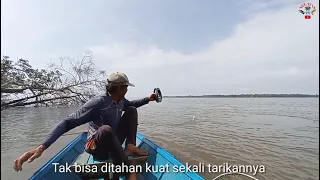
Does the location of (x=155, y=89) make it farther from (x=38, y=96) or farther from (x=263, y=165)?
(x=38, y=96)

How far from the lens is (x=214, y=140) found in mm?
8883

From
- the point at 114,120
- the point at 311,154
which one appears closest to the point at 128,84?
the point at 114,120

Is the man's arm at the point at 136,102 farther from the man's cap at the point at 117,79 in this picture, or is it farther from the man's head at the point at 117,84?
the man's cap at the point at 117,79

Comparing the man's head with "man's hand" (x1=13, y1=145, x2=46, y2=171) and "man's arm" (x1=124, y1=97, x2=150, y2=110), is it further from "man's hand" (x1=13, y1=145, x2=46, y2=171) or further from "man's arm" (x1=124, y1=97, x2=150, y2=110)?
"man's hand" (x1=13, y1=145, x2=46, y2=171)

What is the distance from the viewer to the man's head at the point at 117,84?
8.75 feet

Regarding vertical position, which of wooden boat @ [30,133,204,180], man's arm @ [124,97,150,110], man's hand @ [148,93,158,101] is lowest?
wooden boat @ [30,133,204,180]

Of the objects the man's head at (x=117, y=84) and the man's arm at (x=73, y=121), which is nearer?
the man's arm at (x=73, y=121)

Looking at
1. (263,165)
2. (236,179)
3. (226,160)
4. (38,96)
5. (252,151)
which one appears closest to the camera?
(236,179)

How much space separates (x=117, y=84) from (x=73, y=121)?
24.8 inches

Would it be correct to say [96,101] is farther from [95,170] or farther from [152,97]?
[152,97]

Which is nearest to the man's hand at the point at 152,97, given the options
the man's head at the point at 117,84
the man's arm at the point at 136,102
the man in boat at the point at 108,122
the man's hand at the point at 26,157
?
the man's arm at the point at 136,102

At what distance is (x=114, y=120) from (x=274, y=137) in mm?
8562

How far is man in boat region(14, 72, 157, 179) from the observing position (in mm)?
2412

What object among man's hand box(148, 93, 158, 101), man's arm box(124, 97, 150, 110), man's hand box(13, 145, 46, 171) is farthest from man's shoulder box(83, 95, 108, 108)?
man's hand box(148, 93, 158, 101)
